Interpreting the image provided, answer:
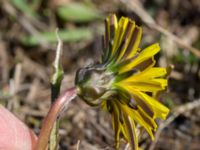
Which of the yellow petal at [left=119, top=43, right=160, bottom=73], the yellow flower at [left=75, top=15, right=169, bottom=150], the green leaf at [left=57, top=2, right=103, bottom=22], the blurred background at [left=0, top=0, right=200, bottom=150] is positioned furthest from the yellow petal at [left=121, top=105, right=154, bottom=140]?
the green leaf at [left=57, top=2, right=103, bottom=22]

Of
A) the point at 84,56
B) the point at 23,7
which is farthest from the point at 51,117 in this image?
the point at 23,7

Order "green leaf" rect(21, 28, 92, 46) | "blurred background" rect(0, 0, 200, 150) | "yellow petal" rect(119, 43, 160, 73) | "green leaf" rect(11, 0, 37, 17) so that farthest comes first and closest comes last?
"green leaf" rect(11, 0, 37, 17) → "green leaf" rect(21, 28, 92, 46) → "blurred background" rect(0, 0, 200, 150) → "yellow petal" rect(119, 43, 160, 73)

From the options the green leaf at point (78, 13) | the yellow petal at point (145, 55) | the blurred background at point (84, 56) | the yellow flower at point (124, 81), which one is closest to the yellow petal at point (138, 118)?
the yellow flower at point (124, 81)

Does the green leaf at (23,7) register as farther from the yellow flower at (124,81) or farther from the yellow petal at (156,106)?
the yellow petal at (156,106)

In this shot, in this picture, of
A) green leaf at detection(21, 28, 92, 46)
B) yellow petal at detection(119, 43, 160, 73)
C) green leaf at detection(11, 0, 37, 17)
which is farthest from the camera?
green leaf at detection(11, 0, 37, 17)

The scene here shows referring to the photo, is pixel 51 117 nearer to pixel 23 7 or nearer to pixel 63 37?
pixel 63 37

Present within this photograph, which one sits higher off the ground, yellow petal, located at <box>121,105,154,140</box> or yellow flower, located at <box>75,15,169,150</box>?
yellow flower, located at <box>75,15,169,150</box>

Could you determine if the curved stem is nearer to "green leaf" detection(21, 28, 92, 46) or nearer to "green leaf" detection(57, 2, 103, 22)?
"green leaf" detection(21, 28, 92, 46)
